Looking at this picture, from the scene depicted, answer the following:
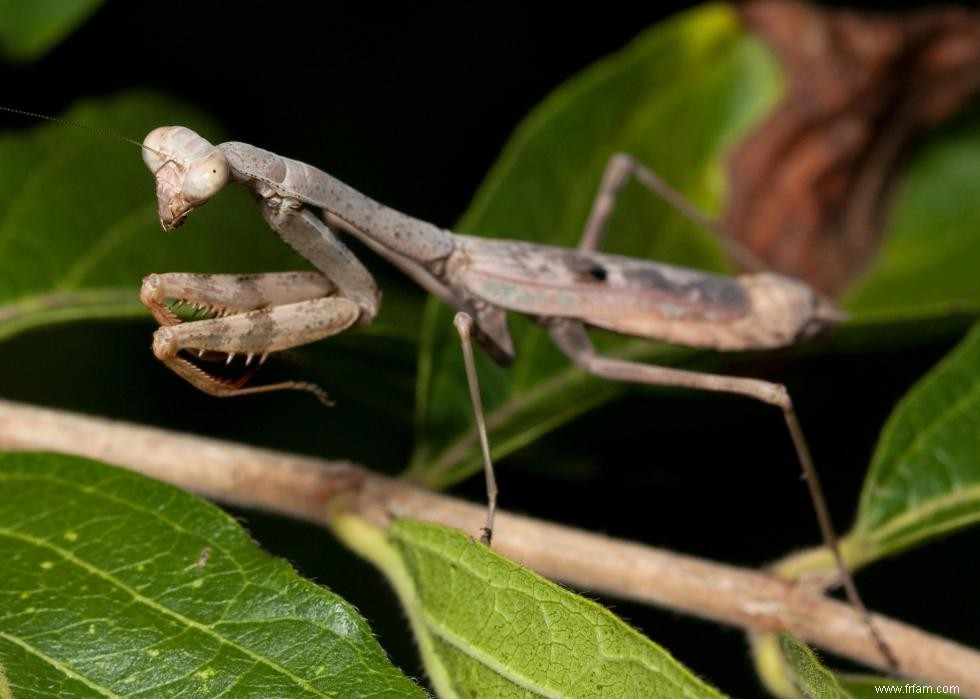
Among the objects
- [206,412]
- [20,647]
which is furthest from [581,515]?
[20,647]

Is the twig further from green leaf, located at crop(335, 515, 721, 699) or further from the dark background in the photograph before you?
the dark background

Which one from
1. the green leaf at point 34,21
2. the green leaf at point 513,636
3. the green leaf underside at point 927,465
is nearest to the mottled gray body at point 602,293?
the green leaf underside at point 927,465

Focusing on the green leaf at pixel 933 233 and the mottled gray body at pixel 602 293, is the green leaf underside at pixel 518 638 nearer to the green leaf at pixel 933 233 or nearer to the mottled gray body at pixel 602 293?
the mottled gray body at pixel 602 293

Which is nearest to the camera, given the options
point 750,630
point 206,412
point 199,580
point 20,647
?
point 20,647

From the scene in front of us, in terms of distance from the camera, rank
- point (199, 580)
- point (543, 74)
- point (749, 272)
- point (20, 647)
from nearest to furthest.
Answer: point (20, 647) → point (199, 580) → point (749, 272) → point (543, 74)

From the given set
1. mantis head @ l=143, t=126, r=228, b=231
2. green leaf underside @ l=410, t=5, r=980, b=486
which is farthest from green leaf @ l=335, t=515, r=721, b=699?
mantis head @ l=143, t=126, r=228, b=231

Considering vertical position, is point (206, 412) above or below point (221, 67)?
below

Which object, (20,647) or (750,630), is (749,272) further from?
(20,647)
